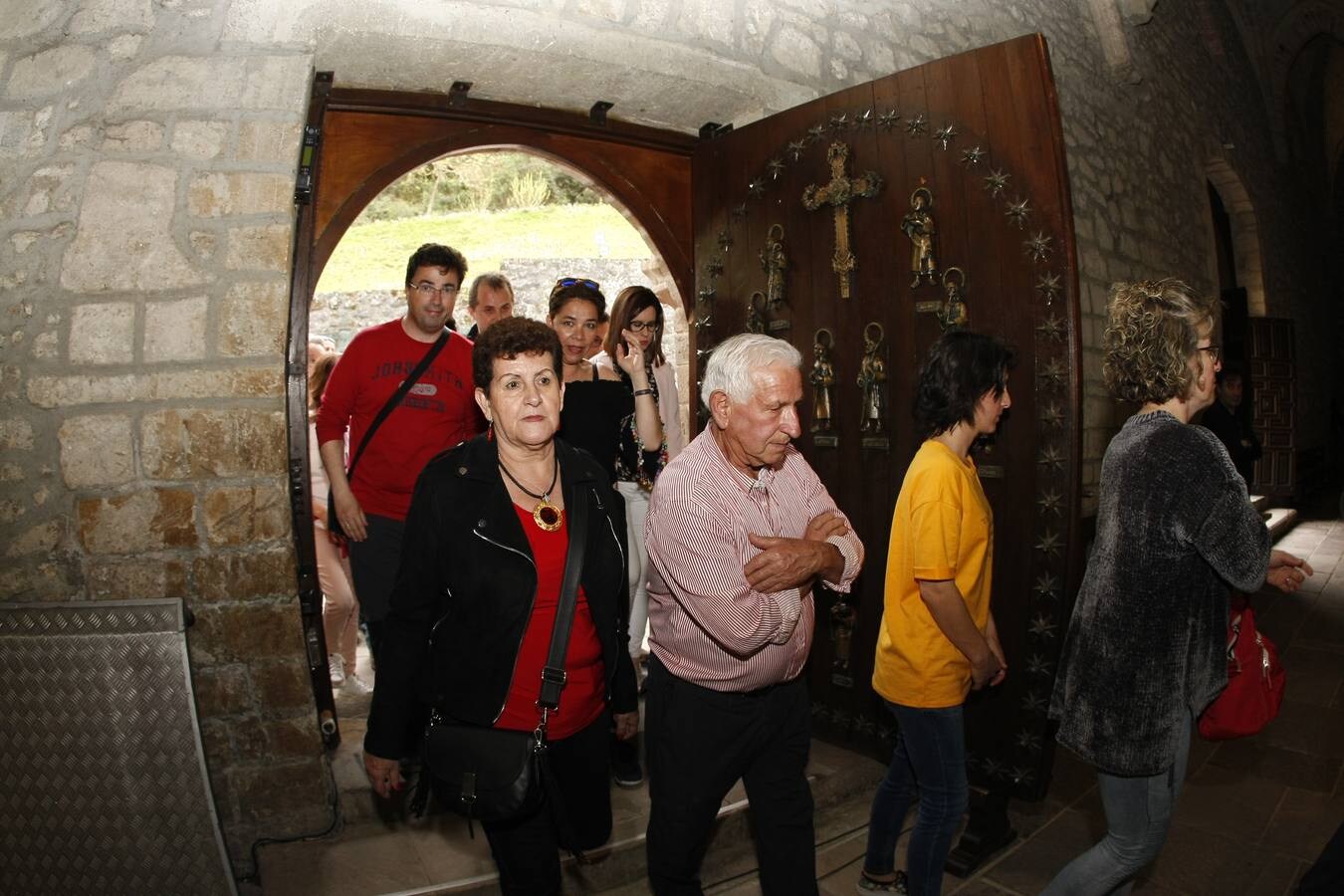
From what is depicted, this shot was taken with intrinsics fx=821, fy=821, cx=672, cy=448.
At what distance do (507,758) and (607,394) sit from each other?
1.75 metres

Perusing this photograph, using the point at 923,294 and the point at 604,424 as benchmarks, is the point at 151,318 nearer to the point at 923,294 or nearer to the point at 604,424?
the point at 604,424

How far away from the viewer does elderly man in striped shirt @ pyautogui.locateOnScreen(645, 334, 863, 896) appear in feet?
5.74

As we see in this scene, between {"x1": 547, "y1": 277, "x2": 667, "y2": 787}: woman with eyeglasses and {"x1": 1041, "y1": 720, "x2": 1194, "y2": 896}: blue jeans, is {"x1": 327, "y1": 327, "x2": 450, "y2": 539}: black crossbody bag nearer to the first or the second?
{"x1": 547, "y1": 277, "x2": 667, "y2": 787}: woman with eyeglasses

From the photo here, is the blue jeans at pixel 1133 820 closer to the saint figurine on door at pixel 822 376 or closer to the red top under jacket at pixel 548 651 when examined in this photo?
the red top under jacket at pixel 548 651

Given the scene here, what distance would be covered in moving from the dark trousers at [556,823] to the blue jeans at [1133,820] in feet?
3.65

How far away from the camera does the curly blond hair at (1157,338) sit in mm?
1801

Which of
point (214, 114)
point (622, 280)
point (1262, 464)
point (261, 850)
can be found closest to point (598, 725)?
point (261, 850)

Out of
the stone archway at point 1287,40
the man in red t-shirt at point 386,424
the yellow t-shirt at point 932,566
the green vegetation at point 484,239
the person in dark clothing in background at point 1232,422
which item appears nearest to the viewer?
the yellow t-shirt at point 932,566

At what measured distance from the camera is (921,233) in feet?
9.61

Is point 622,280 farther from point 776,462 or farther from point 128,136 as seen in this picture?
point 776,462

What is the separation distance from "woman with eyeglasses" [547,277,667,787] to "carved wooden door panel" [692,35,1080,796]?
63 cm

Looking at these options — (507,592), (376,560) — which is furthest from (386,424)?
(507,592)

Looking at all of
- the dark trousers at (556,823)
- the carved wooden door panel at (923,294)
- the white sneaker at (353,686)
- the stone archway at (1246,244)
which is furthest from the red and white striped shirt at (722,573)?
the stone archway at (1246,244)

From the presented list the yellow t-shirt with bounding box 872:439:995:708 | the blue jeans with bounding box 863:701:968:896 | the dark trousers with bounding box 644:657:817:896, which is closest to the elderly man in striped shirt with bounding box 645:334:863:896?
the dark trousers with bounding box 644:657:817:896
